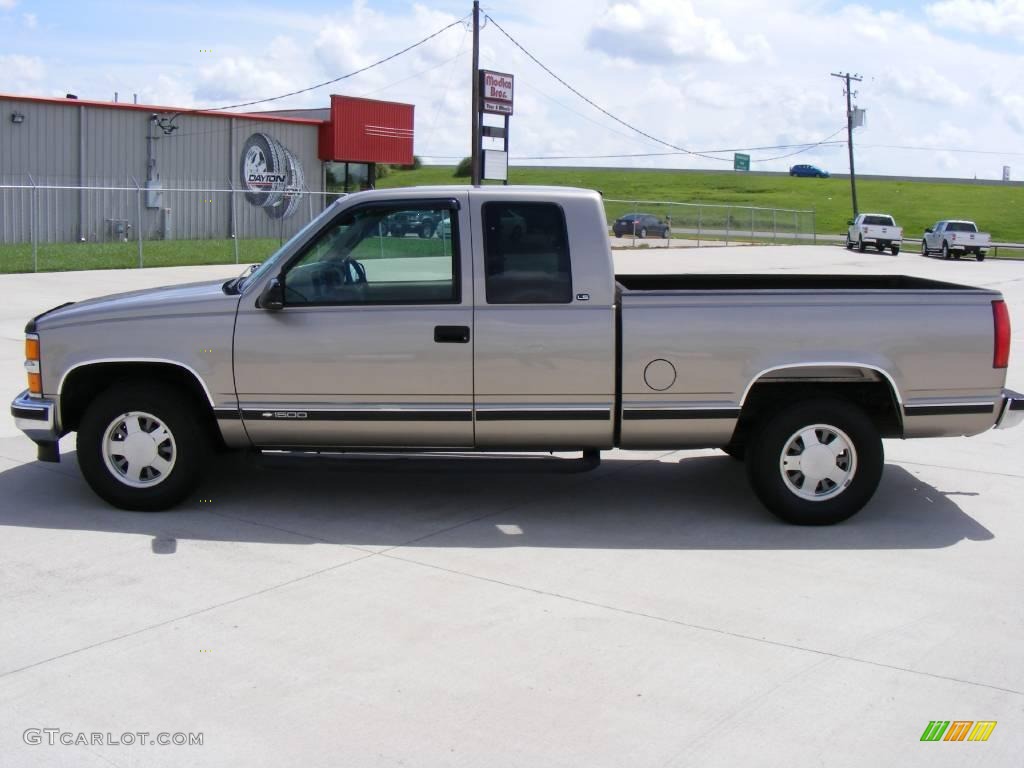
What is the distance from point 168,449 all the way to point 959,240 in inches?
1765

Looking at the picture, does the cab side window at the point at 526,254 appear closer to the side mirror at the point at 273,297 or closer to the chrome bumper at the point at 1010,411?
the side mirror at the point at 273,297

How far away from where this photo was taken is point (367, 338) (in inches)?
254

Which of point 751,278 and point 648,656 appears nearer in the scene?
point 648,656

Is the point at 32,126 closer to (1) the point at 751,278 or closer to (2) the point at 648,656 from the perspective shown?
(1) the point at 751,278

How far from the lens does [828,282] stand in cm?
829

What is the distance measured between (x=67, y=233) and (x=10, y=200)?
6.05 ft

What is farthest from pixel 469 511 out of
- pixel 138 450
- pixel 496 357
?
pixel 138 450

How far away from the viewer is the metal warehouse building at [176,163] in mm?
34375

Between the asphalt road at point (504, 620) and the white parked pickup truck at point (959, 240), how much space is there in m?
41.7

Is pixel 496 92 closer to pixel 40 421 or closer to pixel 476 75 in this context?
pixel 476 75

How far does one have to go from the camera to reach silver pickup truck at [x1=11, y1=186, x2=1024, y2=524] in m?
6.46

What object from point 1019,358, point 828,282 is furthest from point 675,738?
point 1019,358

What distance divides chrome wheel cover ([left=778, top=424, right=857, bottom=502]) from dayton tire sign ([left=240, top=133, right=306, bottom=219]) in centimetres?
3599

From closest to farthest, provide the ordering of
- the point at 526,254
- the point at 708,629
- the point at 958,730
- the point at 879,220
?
the point at 958,730, the point at 708,629, the point at 526,254, the point at 879,220
